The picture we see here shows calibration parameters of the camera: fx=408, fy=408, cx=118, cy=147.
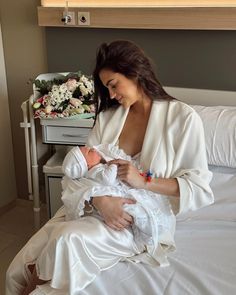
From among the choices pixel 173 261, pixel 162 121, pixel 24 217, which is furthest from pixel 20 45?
pixel 173 261

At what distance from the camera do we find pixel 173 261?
1479mm

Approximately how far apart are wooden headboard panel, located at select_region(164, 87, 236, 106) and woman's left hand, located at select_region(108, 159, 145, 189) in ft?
2.94

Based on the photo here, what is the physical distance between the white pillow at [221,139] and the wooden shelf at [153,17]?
1.66 feet

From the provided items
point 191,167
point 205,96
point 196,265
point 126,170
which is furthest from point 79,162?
point 205,96

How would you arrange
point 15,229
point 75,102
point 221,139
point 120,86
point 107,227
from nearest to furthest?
1. point 107,227
2. point 120,86
3. point 221,139
4. point 75,102
5. point 15,229

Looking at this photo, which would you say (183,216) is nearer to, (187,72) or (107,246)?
(107,246)

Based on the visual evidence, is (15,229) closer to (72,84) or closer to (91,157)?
(72,84)

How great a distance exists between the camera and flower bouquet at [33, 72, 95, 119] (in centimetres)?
208

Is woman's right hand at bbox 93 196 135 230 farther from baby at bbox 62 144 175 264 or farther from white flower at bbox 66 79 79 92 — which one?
white flower at bbox 66 79 79 92

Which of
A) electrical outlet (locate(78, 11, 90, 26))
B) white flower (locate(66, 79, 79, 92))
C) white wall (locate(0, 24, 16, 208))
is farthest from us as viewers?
white wall (locate(0, 24, 16, 208))

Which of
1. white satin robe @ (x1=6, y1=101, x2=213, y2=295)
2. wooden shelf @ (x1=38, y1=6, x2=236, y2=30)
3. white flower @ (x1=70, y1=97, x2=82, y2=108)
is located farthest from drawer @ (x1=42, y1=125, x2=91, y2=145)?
wooden shelf @ (x1=38, y1=6, x2=236, y2=30)

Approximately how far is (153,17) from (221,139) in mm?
773

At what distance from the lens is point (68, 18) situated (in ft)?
7.48

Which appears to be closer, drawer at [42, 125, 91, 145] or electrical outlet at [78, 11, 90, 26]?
drawer at [42, 125, 91, 145]
